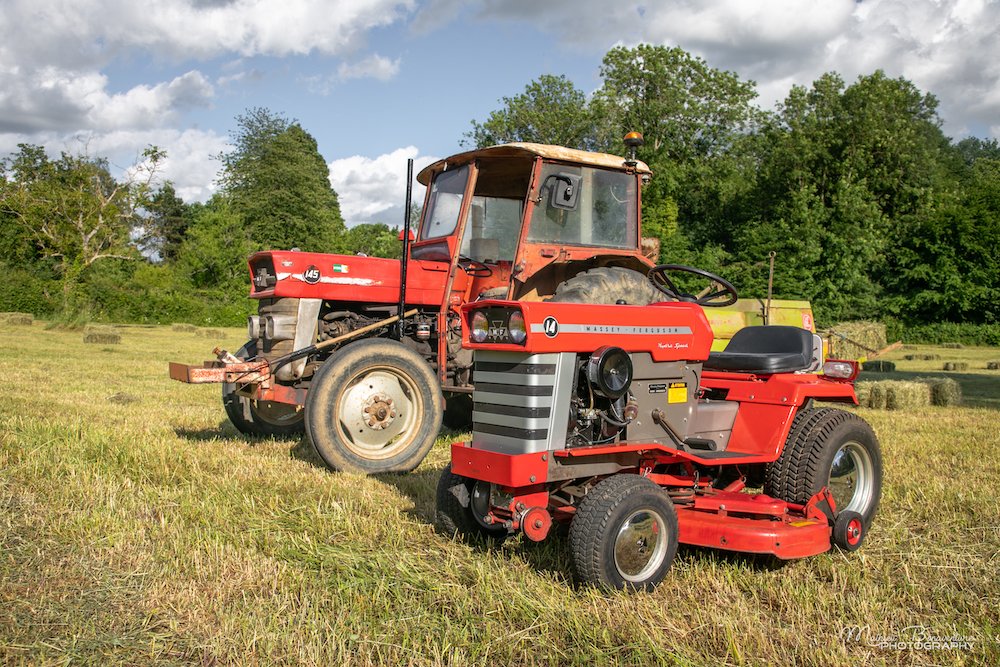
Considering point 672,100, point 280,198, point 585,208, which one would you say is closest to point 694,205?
point 672,100

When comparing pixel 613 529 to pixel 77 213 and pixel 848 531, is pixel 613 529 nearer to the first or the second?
pixel 848 531

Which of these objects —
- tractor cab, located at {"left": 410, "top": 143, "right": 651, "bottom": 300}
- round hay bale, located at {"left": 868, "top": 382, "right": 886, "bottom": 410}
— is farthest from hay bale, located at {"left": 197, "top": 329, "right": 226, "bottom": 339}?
tractor cab, located at {"left": 410, "top": 143, "right": 651, "bottom": 300}

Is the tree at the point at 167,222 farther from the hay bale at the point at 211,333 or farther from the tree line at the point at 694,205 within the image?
the hay bale at the point at 211,333

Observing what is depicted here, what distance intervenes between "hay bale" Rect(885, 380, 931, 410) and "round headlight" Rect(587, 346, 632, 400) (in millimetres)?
8037

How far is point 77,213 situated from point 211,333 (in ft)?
46.1

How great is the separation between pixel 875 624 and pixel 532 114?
3600cm

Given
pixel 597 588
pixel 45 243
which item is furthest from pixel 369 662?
pixel 45 243

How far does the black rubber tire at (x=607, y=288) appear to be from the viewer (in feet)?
19.1

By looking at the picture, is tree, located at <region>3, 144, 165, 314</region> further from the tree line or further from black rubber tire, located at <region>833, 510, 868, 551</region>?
black rubber tire, located at <region>833, 510, 868, 551</region>

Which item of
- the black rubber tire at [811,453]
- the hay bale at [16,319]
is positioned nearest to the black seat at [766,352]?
the black rubber tire at [811,453]

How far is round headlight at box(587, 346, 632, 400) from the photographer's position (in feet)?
12.7

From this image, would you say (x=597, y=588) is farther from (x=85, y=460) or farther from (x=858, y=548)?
(x=85, y=460)

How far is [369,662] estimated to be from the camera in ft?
9.59

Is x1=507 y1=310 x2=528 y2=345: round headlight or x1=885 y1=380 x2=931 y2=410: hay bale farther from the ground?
x1=507 y1=310 x2=528 y2=345: round headlight
